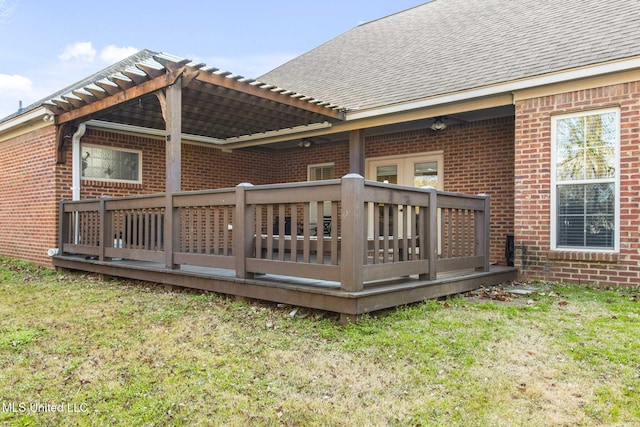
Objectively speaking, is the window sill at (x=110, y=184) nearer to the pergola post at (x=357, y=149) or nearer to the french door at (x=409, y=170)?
the pergola post at (x=357, y=149)

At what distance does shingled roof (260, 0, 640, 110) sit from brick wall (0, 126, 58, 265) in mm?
4947

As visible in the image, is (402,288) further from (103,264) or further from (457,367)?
(103,264)

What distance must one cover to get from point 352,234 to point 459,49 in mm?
5820

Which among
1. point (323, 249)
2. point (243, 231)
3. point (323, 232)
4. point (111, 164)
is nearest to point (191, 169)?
point (111, 164)

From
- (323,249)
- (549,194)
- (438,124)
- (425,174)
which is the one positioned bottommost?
(323,249)

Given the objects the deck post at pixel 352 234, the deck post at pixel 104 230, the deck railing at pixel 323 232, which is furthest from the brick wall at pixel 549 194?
the deck post at pixel 104 230

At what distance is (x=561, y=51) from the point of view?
242 inches

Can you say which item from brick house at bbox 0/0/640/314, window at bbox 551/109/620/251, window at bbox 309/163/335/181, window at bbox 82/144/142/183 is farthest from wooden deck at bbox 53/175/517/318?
window at bbox 309/163/335/181

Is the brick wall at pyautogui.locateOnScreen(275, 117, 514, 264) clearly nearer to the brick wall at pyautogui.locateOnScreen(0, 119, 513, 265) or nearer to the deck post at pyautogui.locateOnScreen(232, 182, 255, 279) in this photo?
the brick wall at pyautogui.locateOnScreen(0, 119, 513, 265)

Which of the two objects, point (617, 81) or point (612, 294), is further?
point (617, 81)

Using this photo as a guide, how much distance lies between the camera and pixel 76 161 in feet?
26.4

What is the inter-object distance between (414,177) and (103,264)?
562 centimetres

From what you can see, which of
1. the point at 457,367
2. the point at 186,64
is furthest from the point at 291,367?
the point at 186,64

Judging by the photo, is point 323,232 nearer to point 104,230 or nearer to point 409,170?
point 104,230
